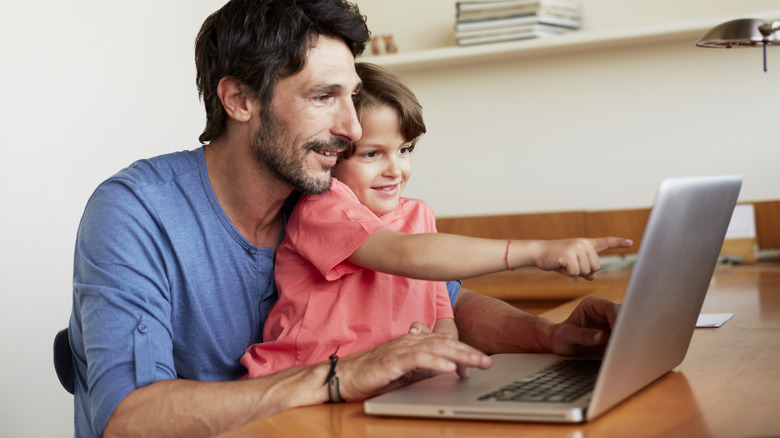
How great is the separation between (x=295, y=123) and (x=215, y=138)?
0.70 ft

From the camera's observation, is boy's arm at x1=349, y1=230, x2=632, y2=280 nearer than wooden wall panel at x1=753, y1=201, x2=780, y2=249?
Yes

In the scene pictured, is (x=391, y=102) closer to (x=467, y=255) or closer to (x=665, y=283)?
(x=467, y=255)

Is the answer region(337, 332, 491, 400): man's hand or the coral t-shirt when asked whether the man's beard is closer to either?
the coral t-shirt

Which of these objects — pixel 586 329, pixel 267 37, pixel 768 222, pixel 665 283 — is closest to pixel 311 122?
pixel 267 37

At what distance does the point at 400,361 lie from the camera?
109 centimetres

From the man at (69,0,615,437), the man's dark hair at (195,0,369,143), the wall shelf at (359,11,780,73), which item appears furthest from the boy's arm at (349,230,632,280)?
the wall shelf at (359,11,780,73)

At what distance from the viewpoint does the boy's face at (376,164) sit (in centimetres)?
154

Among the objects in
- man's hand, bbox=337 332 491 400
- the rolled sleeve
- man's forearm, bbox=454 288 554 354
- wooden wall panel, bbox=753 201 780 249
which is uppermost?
the rolled sleeve

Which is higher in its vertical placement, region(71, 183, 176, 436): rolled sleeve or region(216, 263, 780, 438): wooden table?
region(71, 183, 176, 436): rolled sleeve

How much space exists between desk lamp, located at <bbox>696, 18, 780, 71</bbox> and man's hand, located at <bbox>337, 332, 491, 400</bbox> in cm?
146

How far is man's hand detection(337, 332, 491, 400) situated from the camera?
107 centimetres

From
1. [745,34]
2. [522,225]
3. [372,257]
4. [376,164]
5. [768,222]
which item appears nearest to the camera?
[372,257]

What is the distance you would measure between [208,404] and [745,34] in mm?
1700

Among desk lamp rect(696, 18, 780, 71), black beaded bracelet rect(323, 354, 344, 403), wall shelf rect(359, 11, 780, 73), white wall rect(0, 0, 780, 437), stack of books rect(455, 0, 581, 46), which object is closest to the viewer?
black beaded bracelet rect(323, 354, 344, 403)
